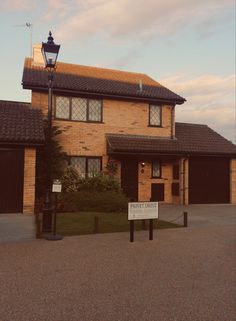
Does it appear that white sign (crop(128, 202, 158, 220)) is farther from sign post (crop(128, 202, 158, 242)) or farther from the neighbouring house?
the neighbouring house

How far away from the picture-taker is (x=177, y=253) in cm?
833

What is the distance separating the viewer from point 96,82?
20078mm

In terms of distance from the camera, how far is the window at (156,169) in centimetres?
2006

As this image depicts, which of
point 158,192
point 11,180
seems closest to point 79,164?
point 11,180

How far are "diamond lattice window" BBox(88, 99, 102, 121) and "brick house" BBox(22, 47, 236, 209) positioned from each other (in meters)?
0.06

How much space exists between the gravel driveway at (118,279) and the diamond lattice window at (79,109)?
1008 centimetres

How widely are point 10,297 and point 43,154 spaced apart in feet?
39.5

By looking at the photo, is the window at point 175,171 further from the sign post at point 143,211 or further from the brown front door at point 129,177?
the sign post at point 143,211

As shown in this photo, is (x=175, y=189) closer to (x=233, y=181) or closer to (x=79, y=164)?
(x=233, y=181)

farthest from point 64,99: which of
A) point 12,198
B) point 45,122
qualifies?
point 12,198

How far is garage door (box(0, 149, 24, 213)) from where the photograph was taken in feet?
47.6

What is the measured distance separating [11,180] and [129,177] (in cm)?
714

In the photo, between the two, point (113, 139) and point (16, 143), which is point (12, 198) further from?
point (113, 139)

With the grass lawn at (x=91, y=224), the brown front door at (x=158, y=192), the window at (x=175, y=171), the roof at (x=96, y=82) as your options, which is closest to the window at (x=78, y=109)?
the roof at (x=96, y=82)
